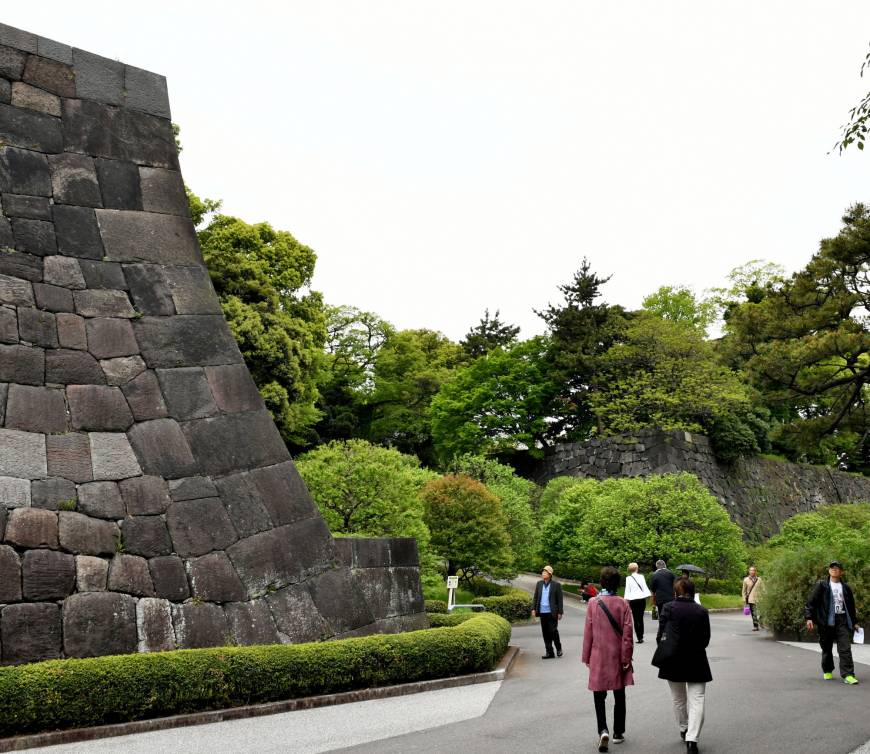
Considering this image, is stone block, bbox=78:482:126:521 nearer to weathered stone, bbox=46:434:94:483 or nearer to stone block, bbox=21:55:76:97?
weathered stone, bbox=46:434:94:483

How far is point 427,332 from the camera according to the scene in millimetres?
54562

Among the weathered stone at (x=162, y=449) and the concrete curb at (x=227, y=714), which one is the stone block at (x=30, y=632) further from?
the weathered stone at (x=162, y=449)

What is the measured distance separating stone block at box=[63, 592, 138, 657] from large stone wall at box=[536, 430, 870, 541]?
3201 centimetres

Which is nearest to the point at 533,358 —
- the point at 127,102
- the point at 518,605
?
the point at 518,605

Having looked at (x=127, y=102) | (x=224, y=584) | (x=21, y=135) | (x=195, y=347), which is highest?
(x=127, y=102)

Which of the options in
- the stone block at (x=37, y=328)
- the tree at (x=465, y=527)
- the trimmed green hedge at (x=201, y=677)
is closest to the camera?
the trimmed green hedge at (x=201, y=677)

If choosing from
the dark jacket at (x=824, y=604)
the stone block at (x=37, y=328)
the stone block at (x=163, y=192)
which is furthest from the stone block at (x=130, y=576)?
the dark jacket at (x=824, y=604)

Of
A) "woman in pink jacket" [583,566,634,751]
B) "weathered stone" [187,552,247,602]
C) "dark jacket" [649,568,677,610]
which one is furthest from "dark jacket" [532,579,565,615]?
"woman in pink jacket" [583,566,634,751]

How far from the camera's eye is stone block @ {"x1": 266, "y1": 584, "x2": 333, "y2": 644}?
9.11 m

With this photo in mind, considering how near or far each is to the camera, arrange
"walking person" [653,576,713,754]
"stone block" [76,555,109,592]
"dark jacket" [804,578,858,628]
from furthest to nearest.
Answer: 1. "dark jacket" [804,578,858,628]
2. "stone block" [76,555,109,592]
3. "walking person" [653,576,713,754]

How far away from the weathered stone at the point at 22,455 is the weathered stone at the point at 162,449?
97cm

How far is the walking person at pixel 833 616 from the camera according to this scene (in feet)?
31.8

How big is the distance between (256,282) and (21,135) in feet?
63.8

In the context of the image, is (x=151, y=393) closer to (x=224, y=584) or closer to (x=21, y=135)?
(x=224, y=584)
